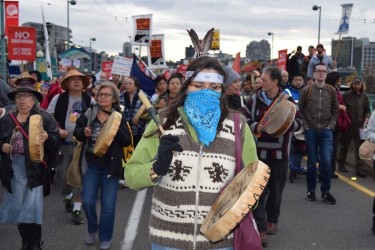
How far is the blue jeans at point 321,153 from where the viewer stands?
22.6 ft

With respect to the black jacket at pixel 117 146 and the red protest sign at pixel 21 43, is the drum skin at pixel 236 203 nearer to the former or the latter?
Result: the black jacket at pixel 117 146

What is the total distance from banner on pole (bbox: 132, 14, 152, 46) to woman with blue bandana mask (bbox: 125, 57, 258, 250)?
10848 millimetres

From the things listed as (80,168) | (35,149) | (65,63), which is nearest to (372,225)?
(80,168)

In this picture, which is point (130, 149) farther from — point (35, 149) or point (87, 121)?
point (35, 149)

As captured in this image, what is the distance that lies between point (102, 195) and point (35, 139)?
98 cm

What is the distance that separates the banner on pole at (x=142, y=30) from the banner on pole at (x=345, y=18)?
656 cm

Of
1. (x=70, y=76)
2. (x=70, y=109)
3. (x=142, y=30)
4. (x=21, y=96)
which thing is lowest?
(x=70, y=109)

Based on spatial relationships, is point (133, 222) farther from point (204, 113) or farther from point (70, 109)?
point (204, 113)

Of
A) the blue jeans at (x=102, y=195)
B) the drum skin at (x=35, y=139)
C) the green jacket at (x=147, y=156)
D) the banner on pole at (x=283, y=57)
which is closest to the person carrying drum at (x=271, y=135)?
the blue jeans at (x=102, y=195)

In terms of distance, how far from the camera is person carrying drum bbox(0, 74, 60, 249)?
4.59 m

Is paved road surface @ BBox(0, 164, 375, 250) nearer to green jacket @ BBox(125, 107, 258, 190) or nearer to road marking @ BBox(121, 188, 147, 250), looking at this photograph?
road marking @ BBox(121, 188, 147, 250)

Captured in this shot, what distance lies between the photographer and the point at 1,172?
4.61m

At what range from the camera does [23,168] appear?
4.65 meters

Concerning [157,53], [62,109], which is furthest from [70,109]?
[157,53]
